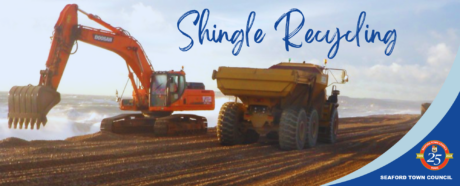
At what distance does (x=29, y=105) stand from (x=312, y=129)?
24.5 feet

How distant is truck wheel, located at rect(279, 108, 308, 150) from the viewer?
1277cm

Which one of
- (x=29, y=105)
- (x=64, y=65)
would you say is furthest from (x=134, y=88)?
(x=29, y=105)

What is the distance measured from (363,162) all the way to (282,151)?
7.28ft

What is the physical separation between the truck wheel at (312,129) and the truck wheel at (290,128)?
733 millimetres

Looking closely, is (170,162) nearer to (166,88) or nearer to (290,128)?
(290,128)


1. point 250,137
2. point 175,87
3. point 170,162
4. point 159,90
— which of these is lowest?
point 170,162

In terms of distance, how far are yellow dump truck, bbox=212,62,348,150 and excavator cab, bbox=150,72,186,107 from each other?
10.2ft

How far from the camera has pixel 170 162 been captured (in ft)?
35.4

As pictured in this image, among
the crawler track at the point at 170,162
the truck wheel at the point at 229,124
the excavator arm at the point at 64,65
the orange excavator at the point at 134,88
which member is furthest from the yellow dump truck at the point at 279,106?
the excavator arm at the point at 64,65

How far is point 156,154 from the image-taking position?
11883 millimetres

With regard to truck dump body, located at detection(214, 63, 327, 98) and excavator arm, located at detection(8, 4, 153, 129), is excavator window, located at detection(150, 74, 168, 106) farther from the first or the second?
truck dump body, located at detection(214, 63, 327, 98)

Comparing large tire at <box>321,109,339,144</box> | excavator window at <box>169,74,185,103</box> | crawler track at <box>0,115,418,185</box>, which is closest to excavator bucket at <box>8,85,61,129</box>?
crawler track at <box>0,115,418,185</box>

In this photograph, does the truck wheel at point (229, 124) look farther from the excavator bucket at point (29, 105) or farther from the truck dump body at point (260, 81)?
the excavator bucket at point (29, 105)

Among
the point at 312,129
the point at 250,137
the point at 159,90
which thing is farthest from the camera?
the point at 159,90
